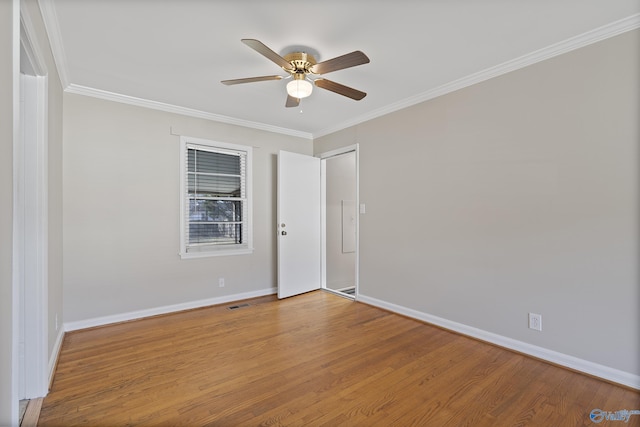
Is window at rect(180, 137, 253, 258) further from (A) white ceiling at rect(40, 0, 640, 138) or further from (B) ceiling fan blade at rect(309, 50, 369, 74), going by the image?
(B) ceiling fan blade at rect(309, 50, 369, 74)

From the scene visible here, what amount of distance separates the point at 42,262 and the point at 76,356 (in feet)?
3.49

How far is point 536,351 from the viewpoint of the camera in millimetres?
2443

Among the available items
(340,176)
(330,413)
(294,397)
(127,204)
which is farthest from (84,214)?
(340,176)

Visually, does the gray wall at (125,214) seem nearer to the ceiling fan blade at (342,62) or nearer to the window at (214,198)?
the window at (214,198)

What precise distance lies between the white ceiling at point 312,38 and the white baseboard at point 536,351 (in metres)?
2.40

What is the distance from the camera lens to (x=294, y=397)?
1.95 meters

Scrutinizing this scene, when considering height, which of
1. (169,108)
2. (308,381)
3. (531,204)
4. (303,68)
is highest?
(169,108)

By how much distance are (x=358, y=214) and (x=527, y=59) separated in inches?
93.5

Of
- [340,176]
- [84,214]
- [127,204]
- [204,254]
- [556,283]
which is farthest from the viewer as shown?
[340,176]

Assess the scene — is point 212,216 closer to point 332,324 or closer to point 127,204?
point 127,204

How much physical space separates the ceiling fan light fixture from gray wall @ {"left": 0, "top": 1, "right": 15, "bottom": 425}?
1640mm

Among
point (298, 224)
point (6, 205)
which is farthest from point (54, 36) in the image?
point (298, 224)

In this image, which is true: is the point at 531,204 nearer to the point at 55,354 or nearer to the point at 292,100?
the point at 292,100

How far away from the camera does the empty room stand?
6.15 feet
